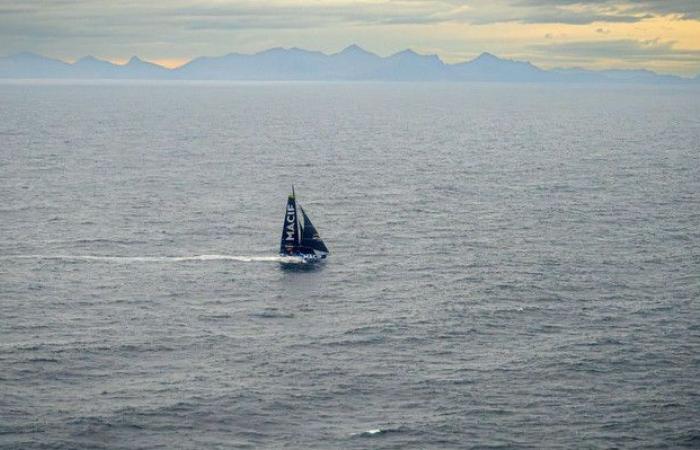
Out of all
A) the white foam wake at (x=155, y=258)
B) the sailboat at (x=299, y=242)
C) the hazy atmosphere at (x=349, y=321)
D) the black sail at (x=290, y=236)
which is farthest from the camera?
the black sail at (x=290, y=236)

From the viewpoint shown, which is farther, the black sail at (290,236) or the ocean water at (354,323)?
the black sail at (290,236)

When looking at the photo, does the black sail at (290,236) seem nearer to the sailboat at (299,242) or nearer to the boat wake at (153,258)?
the sailboat at (299,242)

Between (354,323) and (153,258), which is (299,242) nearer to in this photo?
(153,258)

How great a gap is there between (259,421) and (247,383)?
20.9 ft

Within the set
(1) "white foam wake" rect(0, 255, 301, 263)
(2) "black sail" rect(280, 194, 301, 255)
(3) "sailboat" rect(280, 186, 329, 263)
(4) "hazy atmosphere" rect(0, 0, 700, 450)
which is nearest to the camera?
(4) "hazy atmosphere" rect(0, 0, 700, 450)

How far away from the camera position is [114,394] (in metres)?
69.2

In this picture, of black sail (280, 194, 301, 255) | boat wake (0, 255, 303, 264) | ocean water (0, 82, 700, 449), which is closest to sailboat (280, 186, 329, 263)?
black sail (280, 194, 301, 255)

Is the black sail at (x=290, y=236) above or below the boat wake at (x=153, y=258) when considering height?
above

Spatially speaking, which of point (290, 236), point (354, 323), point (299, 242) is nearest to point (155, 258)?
point (290, 236)

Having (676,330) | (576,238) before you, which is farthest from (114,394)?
(576,238)

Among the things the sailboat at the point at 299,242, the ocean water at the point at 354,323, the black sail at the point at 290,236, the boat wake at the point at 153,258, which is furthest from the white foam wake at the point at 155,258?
the black sail at the point at 290,236

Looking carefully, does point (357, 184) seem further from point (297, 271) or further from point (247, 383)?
point (247, 383)

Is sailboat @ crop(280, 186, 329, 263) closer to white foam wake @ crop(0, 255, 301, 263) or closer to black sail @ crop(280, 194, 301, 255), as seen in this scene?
black sail @ crop(280, 194, 301, 255)

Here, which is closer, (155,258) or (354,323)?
(354,323)
